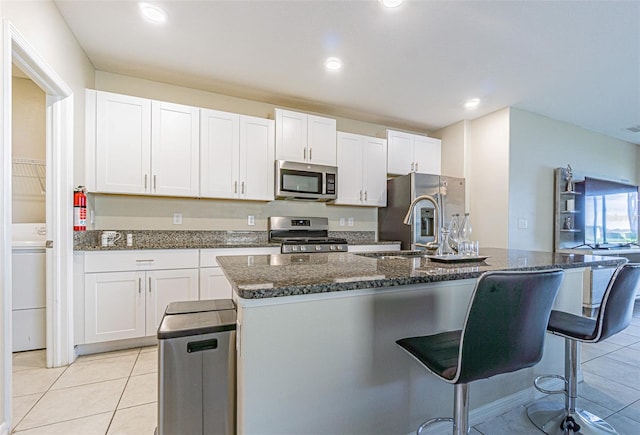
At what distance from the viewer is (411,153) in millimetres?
4176

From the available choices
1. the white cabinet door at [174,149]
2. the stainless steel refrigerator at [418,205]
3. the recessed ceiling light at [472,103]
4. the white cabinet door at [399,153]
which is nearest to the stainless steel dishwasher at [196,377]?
the white cabinet door at [174,149]

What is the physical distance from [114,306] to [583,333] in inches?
126

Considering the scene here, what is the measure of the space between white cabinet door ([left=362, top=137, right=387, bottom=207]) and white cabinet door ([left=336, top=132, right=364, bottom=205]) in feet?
0.25

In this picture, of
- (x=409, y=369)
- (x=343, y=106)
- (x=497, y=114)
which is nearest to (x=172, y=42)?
(x=343, y=106)

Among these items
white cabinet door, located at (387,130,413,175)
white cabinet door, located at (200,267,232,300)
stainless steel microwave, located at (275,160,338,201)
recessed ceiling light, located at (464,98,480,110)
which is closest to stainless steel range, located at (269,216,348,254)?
stainless steel microwave, located at (275,160,338,201)

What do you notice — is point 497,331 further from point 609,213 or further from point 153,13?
point 609,213

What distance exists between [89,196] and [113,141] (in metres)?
0.58

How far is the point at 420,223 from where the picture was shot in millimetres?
3719

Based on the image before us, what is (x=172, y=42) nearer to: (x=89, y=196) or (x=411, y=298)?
(x=89, y=196)

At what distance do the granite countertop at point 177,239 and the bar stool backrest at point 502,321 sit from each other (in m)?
2.30

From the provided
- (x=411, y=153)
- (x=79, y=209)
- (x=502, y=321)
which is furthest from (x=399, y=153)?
(x=79, y=209)

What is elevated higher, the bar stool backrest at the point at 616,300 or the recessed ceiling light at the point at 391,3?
the recessed ceiling light at the point at 391,3

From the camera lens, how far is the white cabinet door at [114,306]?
243 centimetres

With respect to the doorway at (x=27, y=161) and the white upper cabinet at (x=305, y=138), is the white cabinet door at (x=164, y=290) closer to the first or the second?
the doorway at (x=27, y=161)
